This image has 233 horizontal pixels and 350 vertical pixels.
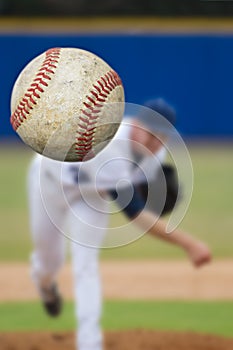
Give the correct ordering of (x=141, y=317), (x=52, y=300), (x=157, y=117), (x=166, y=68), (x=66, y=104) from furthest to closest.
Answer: (x=166, y=68)
(x=141, y=317)
(x=52, y=300)
(x=157, y=117)
(x=66, y=104)

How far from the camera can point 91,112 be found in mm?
2934

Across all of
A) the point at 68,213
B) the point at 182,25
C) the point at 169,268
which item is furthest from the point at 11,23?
the point at 68,213

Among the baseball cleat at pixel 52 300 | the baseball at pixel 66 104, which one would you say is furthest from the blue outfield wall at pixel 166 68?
the baseball at pixel 66 104

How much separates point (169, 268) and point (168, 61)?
19.4 ft

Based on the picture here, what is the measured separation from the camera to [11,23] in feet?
38.4

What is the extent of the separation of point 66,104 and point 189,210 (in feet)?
19.3

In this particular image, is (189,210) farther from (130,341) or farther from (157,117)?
(157,117)

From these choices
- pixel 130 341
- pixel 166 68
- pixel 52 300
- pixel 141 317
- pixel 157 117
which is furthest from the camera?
pixel 166 68

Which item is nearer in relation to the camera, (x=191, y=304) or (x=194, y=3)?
(x=191, y=304)

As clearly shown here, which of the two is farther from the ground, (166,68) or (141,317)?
(166,68)

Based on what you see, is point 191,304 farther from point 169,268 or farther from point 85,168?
point 85,168

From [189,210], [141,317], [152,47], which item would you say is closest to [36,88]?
[141,317]

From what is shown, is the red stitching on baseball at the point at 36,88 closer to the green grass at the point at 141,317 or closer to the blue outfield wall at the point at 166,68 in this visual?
the green grass at the point at 141,317

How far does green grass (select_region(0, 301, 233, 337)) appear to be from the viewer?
16.1ft
